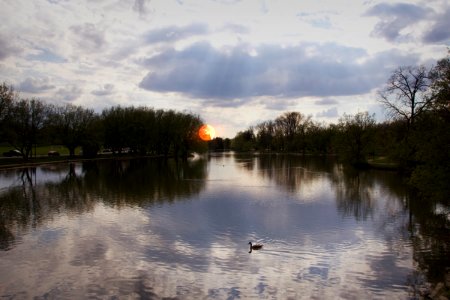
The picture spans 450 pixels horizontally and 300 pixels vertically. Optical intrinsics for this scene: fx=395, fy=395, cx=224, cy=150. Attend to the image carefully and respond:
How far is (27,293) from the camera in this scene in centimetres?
1378

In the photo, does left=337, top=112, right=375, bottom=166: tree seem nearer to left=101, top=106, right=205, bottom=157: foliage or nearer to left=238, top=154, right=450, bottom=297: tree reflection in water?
left=238, top=154, right=450, bottom=297: tree reflection in water

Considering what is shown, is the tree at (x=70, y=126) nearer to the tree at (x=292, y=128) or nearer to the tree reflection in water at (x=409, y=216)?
the tree reflection in water at (x=409, y=216)

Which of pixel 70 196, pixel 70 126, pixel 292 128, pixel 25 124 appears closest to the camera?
pixel 70 196

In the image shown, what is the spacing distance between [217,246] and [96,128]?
81.8 meters

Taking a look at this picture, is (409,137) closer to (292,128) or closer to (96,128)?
(96,128)

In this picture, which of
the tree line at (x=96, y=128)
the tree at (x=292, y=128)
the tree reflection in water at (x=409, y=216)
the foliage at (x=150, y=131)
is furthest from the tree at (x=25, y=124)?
the tree at (x=292, y=128)

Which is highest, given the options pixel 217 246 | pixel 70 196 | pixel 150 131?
pixel 150 131

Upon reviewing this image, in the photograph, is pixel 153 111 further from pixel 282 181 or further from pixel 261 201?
pixel 261 201

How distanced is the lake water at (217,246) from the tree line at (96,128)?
130ft

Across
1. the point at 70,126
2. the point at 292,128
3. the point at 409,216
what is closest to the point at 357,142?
the point at 409,216

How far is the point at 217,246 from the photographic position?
63.8 feet

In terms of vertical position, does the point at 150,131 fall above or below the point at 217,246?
above

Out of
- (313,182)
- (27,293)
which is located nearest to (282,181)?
(313,182)

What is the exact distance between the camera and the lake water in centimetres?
1441
